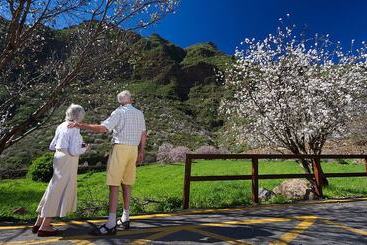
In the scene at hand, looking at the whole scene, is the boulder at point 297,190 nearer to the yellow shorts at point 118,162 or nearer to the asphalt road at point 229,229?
the asphalt road at point 229,229

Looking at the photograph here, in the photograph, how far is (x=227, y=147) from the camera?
59.5 meters

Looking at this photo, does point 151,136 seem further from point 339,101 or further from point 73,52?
point 73,52

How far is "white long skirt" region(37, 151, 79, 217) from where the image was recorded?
6680 millimetres

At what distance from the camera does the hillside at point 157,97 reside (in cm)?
1170

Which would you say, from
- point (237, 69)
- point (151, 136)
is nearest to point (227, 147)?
point (151, 136)

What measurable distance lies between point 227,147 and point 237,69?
40095mm

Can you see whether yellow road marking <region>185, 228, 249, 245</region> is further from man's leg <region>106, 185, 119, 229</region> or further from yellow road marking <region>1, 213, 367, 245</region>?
man's leg <region>106, 185, 119, 229</region>

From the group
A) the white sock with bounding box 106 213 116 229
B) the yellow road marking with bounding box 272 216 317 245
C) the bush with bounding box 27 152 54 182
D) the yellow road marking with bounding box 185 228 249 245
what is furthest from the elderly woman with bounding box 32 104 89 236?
the bush with bounding box 27 152 54 182

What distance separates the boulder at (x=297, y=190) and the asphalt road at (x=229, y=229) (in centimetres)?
374

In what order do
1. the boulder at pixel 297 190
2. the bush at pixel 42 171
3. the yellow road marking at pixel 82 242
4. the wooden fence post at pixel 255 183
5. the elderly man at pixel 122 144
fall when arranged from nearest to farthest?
1. the yellow road marking at pixel 82 242
2. the elderly man at pixel 122 144
3. the wooden fence post at pixel 255 183
4. the boulder at pixel 297 190
5. the bush at pixel 42 171

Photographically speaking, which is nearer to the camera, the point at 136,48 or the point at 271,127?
the point at 136,48

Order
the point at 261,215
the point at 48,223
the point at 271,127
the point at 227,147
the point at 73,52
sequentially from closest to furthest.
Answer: the point at 48,223 → the point at 261,215 → the point at 73,52 → the point at 271,127 → the point at 227,147

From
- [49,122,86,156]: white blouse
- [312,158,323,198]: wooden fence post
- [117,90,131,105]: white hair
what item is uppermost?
[117,90,131,105]: white hair

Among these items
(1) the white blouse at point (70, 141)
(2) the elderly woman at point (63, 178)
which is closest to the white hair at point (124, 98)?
(2) the elderly woman at point (63, 178)
